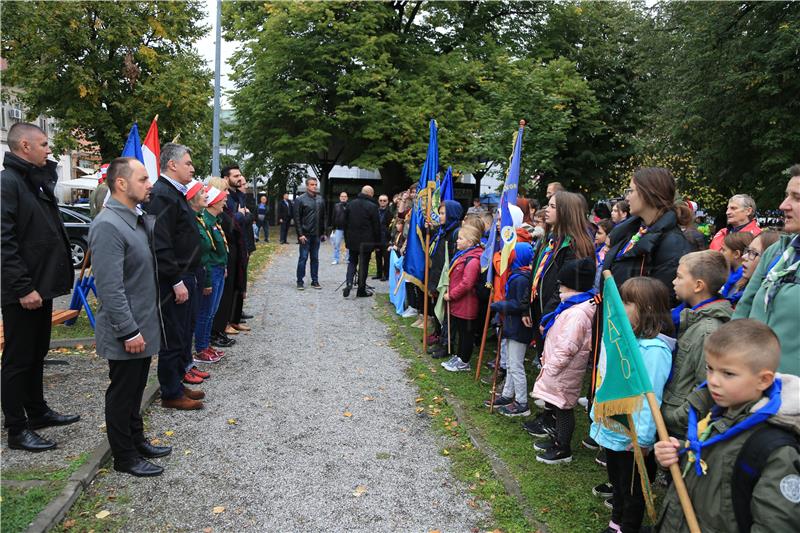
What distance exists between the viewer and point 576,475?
172 inches

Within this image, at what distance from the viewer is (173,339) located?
5152 millimetres

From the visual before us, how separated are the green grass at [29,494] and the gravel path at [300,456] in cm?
27

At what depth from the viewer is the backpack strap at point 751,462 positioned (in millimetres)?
2357

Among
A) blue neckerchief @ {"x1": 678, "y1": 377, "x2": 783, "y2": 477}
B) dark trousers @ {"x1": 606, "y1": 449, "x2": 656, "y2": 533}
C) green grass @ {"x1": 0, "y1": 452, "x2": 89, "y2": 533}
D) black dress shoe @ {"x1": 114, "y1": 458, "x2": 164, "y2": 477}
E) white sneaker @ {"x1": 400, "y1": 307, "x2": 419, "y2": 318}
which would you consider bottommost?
black dress shoe @ {"x1": 114, "y1": 458, "x2": 164, "y2": 477}

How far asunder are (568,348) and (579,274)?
0.57m

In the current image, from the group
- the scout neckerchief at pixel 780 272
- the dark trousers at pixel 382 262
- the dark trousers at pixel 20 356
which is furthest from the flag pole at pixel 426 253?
the dark trousers at pixel 382 262

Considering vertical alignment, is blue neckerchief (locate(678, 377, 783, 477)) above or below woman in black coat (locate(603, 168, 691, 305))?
below

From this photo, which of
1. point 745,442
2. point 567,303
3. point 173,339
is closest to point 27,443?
point 173,339

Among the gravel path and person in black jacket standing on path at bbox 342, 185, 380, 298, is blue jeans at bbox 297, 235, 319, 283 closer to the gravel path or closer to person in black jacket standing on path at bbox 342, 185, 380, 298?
person in black jacket standing on path at bbox 342, 185, 380, 298

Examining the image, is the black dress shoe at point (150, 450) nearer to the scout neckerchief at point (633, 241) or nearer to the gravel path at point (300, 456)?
the gravel path at point (300, 456)

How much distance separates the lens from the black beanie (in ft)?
14.4

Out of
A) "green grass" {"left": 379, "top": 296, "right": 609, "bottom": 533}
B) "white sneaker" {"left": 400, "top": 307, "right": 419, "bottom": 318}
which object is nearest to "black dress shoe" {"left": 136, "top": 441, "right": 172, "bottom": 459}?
"green grass" {"left": 379, "top": 296, "right": 609, "bottom": 533}

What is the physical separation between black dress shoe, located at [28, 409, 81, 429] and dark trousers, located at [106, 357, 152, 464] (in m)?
0.91

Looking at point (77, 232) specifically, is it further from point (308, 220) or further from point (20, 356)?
point (20, 356)
